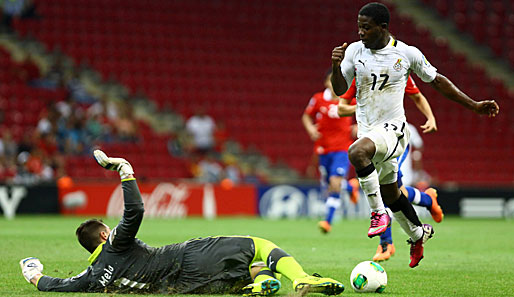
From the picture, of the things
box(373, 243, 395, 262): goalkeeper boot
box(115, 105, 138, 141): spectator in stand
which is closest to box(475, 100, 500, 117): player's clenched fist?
box(373, 243, 395, 262): goalkeeper boot

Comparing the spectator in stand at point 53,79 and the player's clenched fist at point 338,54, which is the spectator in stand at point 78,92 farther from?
the player's clenched fist at point 338,54

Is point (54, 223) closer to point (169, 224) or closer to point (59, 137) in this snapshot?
point (169, 224)

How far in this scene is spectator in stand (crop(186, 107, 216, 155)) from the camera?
66.5 feet

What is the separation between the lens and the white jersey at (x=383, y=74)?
6848 mm

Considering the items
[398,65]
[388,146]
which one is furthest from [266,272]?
[398,65]

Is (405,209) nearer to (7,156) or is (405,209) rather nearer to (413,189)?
(413,189)

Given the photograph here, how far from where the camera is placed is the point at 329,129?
1218 cm

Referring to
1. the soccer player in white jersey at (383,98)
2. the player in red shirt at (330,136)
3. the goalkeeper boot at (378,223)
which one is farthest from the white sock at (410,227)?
the player in red shirt at (330,136)

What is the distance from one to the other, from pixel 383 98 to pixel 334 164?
5.15 m

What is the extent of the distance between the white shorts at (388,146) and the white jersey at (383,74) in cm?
9

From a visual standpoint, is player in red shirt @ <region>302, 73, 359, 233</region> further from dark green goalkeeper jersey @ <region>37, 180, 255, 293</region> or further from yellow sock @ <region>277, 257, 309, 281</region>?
yellow sock @ <region>277, 257, 309, 281</region>

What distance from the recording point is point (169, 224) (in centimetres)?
1512

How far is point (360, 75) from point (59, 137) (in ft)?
44.1

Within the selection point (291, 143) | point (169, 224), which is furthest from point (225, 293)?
point (291, 143)
